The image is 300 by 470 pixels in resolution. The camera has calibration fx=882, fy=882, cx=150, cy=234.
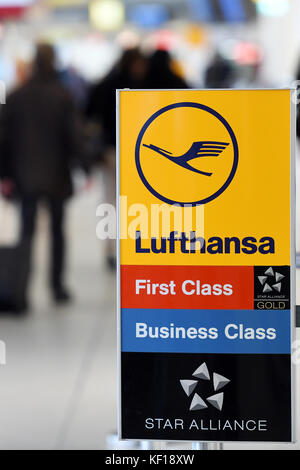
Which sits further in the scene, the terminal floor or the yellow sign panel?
the terminal floor

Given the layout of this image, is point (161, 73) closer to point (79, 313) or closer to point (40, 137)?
point (40, 137)

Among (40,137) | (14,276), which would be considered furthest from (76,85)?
(14,276)

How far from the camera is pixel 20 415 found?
404 centimetres

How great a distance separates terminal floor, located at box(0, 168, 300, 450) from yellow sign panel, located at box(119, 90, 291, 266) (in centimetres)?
24

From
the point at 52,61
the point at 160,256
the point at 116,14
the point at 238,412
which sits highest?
the point at 116,14

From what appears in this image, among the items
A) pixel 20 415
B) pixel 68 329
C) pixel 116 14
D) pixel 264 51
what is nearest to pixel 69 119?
pixel 68 329

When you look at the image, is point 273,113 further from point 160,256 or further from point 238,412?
point 238,412

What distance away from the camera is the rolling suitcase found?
587 centimetres

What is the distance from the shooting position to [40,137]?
604 cm

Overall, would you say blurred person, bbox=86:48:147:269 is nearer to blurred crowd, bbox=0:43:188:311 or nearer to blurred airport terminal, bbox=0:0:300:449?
blurred airport terminal, bbox=0:0:300:449

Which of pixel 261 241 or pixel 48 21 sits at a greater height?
pixel 48 21

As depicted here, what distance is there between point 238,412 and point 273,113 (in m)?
0.85

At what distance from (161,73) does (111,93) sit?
0.43 m

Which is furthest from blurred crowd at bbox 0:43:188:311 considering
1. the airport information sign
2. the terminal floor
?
the airport information sign
